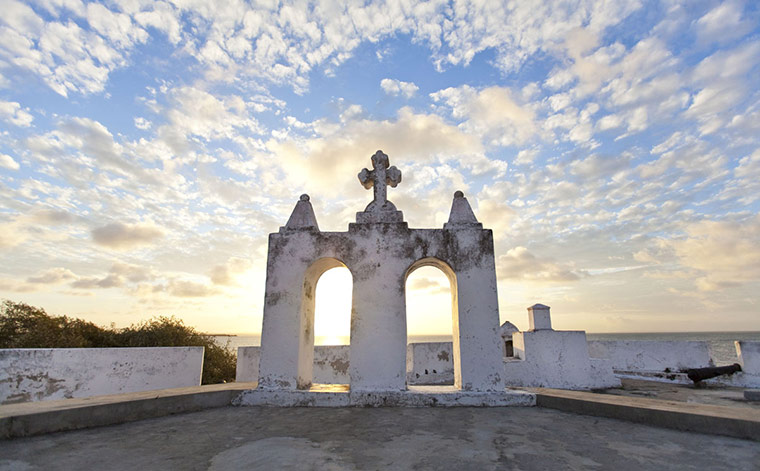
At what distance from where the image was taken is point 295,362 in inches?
254

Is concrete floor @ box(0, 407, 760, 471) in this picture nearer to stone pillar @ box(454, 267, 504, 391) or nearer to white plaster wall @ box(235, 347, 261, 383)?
stone pillar @ box(454, 267, 504, 391)

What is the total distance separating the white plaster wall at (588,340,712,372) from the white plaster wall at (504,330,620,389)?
2.80 m

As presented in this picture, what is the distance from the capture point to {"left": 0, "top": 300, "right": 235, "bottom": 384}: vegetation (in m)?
13.2

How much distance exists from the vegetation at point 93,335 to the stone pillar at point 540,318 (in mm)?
14072

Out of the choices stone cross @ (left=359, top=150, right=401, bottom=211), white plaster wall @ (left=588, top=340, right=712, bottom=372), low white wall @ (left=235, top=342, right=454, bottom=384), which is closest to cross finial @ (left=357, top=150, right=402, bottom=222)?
stone cross @ (left=359, top=150, right=401, bottom=211)

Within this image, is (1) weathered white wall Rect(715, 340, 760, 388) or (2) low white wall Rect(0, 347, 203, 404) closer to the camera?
(2) low white wall Rect(0, 347, 203, 404)

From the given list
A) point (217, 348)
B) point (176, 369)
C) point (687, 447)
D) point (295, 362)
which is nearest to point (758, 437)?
point (687, 447)

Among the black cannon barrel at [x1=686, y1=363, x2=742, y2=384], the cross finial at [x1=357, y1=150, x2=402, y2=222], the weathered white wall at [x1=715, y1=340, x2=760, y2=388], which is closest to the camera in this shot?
the cross finial at [x1=357, y1=150, x2=402, y2=222]

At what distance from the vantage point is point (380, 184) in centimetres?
759

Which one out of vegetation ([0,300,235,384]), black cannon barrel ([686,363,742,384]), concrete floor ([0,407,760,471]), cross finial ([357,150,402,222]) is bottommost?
black cannon barrel ([686,363,742,384])

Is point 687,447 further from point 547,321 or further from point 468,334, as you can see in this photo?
point 547,321

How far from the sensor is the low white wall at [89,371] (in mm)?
8148

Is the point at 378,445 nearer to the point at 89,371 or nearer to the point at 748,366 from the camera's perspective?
the point at 89,371

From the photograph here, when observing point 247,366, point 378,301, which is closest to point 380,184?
point 378,301
